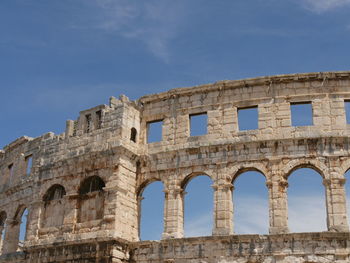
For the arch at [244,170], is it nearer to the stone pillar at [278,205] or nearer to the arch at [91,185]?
the stone pillar at [278,205]

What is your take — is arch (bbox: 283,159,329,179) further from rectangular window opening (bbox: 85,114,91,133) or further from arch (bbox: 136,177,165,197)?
rectangular window opening (bbox: 85,114,91,133)

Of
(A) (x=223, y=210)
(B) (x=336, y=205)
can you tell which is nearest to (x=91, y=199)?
(A) (x=223, y=210)

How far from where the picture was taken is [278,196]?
61.9 feet

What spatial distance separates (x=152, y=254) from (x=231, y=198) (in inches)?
131

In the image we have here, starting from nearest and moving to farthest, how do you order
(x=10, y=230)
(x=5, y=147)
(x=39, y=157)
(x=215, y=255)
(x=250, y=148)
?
A: (x=215, y=255) → (x=250, y=148) → (x=39, y=157) → (x=10, y=230) → (x=5, y=147)

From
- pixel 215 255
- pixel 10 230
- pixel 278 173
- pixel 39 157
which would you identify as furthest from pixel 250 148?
pixel 10 230

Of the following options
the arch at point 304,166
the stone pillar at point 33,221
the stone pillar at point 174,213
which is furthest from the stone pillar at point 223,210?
the stone pillar at point 33,221

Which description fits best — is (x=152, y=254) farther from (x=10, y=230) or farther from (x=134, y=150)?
(x=10, y=230)

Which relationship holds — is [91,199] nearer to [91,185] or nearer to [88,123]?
[91,185]

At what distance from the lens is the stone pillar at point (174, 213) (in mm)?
19516

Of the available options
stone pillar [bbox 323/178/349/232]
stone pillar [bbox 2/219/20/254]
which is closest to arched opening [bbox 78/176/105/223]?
stone pillar [bbox 2/219/20/254]

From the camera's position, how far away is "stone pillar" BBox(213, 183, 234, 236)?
746 inches

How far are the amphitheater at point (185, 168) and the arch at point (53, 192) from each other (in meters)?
0.04

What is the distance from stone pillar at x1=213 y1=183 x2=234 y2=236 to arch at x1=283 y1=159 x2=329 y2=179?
199 centimetres
